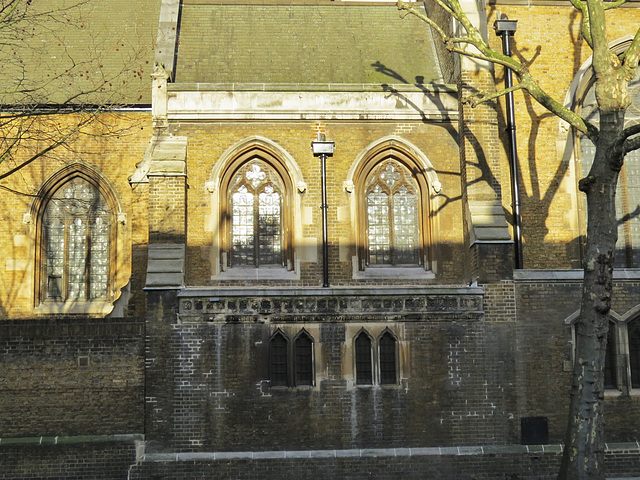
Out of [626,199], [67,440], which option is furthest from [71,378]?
[626,199]

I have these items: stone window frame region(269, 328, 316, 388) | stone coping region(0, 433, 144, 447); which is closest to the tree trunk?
stone window frame region(269, 328, 316, 388)

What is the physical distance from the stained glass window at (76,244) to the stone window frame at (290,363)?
5.60m

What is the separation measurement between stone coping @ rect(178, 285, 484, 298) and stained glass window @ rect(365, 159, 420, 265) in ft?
4.14

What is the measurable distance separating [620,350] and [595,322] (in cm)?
440

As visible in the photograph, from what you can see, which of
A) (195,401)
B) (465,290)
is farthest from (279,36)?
(195,401)

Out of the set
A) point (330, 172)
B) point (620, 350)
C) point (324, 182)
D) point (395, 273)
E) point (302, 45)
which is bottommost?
point (620, 350)

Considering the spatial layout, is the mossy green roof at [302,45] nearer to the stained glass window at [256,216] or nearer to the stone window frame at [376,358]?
the stained glass window at [256,216]

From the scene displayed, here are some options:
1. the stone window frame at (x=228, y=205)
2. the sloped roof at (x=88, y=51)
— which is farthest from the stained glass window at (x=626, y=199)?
the sloped roof at (x=88, y=51)

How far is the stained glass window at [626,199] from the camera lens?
1659 cm

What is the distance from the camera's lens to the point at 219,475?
14242mm

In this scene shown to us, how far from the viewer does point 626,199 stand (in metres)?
16.7

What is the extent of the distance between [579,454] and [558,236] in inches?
229

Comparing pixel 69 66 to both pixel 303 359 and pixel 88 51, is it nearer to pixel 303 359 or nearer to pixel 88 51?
pixel 88 51

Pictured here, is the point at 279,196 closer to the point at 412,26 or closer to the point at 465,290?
the point at 465,290
